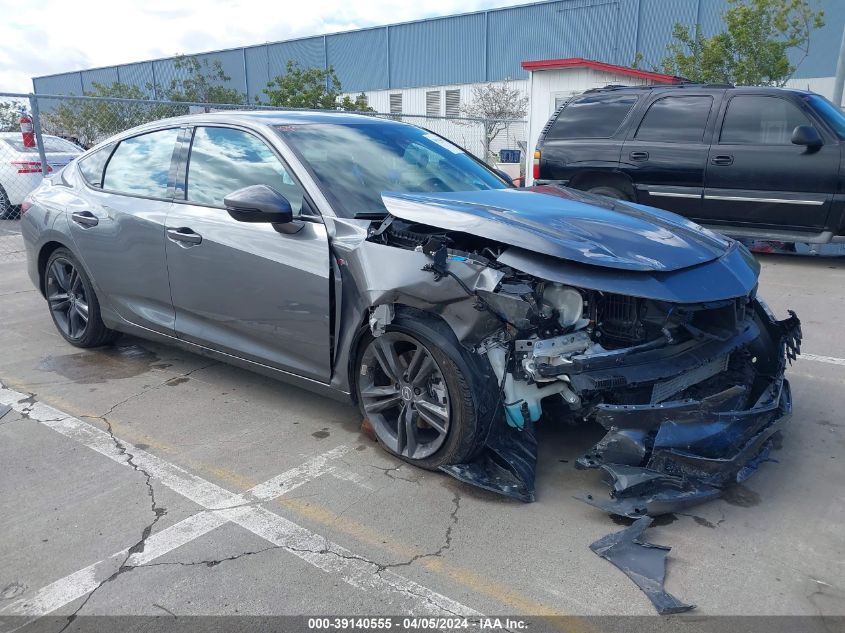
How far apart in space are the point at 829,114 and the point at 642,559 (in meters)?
7.25

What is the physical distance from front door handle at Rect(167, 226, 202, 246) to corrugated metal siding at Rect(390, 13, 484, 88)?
103 feet

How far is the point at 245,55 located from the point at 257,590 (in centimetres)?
4417

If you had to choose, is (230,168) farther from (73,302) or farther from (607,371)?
(607,371)

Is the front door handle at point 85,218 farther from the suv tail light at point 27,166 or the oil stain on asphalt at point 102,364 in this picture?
the suv tail light at point 27,166

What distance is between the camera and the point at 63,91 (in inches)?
1992

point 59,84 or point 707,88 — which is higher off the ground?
point 59,84

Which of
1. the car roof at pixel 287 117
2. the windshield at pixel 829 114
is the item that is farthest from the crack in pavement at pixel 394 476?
the windshield at pixel 829 114

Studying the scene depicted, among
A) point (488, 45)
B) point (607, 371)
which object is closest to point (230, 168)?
point (607, 371)

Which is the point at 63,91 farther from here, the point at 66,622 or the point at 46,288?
the point at 66,622

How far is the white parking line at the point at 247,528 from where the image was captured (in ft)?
8.33

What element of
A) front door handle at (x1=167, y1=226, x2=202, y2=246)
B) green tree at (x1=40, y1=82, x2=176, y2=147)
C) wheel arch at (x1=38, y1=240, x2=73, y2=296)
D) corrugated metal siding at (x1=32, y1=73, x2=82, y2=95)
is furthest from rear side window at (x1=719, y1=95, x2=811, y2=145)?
corrugated metal siding at (x1=32, y1=73, x2=82, y2=95)

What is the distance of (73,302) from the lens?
5.36 meters

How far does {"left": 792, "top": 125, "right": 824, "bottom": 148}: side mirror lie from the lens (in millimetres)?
7656

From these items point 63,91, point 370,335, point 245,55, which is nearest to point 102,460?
point 370,335
